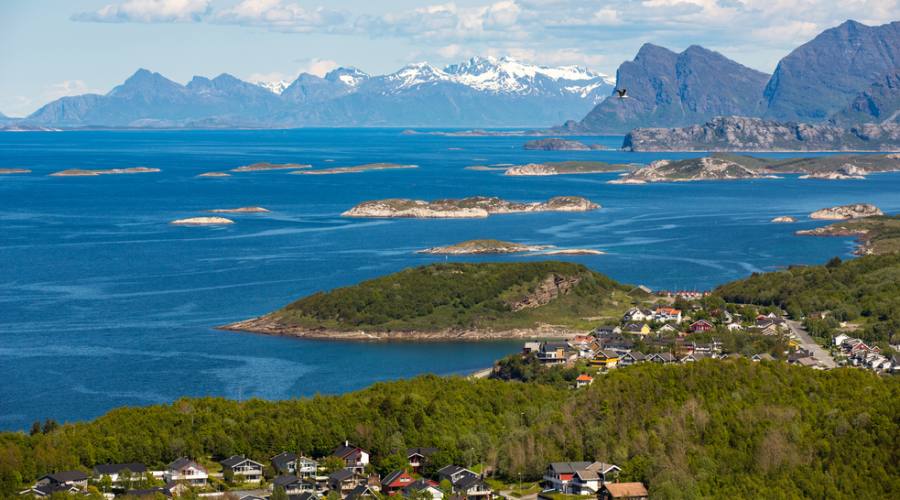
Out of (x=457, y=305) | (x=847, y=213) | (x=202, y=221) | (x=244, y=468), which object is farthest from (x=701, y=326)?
(x=847, y=213)

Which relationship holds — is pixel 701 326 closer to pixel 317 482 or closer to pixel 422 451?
pixel 422 451

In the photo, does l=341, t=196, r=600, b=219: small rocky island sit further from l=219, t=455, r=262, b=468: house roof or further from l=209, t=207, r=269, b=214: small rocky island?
l=219, t=455, r=262, b=468: house roof

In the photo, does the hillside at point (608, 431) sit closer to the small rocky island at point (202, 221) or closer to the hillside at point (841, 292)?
the hillside at point (841, 292)

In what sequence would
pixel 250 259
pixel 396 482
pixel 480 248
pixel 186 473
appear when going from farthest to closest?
pixel 480 248
pixel 250 259
pixel 186 473
pixel 396 482

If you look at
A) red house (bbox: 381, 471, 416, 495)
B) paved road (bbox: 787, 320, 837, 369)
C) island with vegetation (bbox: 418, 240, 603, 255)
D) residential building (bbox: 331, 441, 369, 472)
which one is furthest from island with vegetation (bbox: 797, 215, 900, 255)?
red house (bbox: 381, 471, 416, 495)

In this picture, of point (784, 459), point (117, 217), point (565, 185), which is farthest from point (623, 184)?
point (784, 459)
